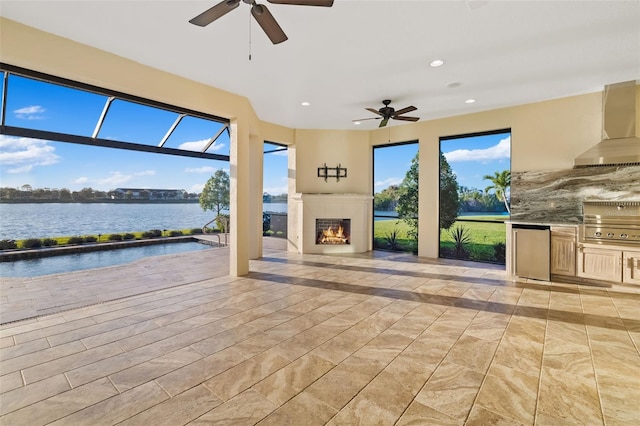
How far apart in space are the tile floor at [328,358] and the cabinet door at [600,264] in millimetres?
288

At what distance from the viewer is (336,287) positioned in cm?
421

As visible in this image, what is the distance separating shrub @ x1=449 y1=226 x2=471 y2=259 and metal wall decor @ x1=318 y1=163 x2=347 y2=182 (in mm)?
3031

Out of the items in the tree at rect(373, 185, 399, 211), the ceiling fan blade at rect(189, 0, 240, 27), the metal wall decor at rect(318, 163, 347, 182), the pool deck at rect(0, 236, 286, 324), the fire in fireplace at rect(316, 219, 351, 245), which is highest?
the ceiling fan blade at rect(189, 0, 240, 27)

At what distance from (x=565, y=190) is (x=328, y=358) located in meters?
5.15

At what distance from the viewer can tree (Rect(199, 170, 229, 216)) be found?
383 inches

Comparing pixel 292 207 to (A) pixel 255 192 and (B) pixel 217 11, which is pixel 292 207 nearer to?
(A) pixel 255 192

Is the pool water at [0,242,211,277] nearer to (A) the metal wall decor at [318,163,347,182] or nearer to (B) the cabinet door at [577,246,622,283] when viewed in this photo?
(A) the metal wall decor at [318,163,347,182]

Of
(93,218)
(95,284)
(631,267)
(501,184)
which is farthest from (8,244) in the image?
(631,267)

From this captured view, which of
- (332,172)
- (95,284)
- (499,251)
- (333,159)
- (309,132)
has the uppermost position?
(309,132)

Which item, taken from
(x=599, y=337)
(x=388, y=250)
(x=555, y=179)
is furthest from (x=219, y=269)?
(x=555, y=179)

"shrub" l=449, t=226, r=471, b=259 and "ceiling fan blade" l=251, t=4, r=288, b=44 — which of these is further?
"shrub" l=449, t=226, r=471, b=259

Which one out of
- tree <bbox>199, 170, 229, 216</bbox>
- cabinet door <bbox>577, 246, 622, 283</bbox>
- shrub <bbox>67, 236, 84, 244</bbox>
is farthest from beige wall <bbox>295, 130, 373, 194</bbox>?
shrub <bbox>67, 236, 84, 244</bbox>

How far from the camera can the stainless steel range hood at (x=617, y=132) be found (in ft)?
13.9

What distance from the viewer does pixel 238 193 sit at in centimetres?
479
